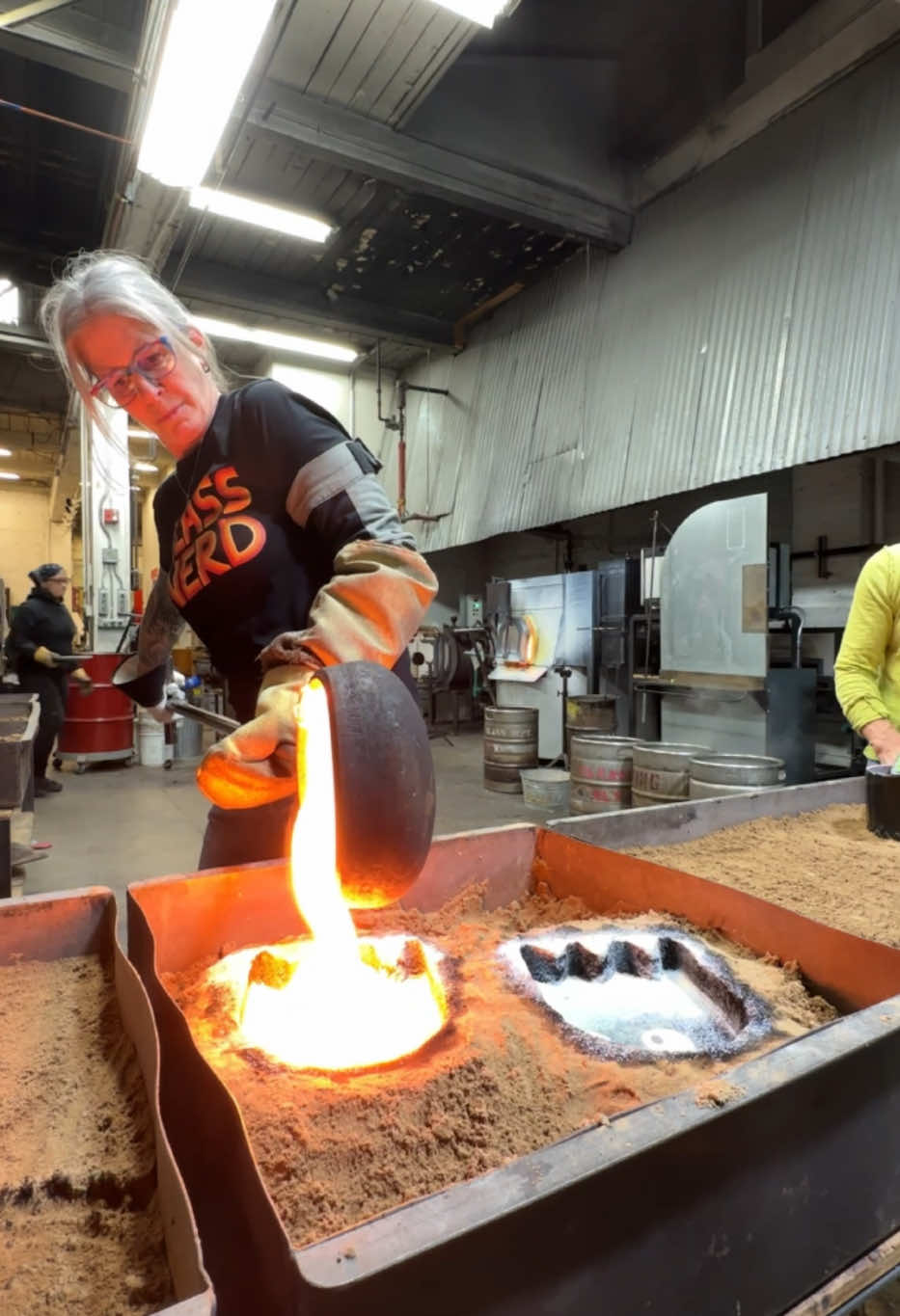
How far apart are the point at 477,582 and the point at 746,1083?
911cm

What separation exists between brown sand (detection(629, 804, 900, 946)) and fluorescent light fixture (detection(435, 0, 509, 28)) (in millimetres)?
3534

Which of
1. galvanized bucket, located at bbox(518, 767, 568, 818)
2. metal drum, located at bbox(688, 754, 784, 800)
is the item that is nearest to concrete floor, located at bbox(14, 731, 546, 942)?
galvanized bucket, located at bbox(518, 767, 568, 818)

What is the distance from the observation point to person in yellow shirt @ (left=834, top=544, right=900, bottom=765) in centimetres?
212

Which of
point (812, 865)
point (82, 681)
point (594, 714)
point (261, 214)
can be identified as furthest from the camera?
point (82, 681)

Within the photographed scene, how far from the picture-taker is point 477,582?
965cm

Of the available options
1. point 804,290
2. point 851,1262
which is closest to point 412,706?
point 851,1262

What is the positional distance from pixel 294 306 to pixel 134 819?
4873 millimetres

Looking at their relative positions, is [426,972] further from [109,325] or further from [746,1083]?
[109,325]

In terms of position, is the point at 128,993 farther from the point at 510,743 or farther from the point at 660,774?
the point at 510,743

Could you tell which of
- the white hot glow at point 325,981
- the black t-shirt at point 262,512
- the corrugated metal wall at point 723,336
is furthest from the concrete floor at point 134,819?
the corrugated metal wall at point 723,336

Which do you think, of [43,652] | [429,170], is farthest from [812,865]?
[43,652]

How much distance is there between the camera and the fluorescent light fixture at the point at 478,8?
3107mm

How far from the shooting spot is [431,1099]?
722 mm

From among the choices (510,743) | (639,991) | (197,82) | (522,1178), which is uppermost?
(197,82)
